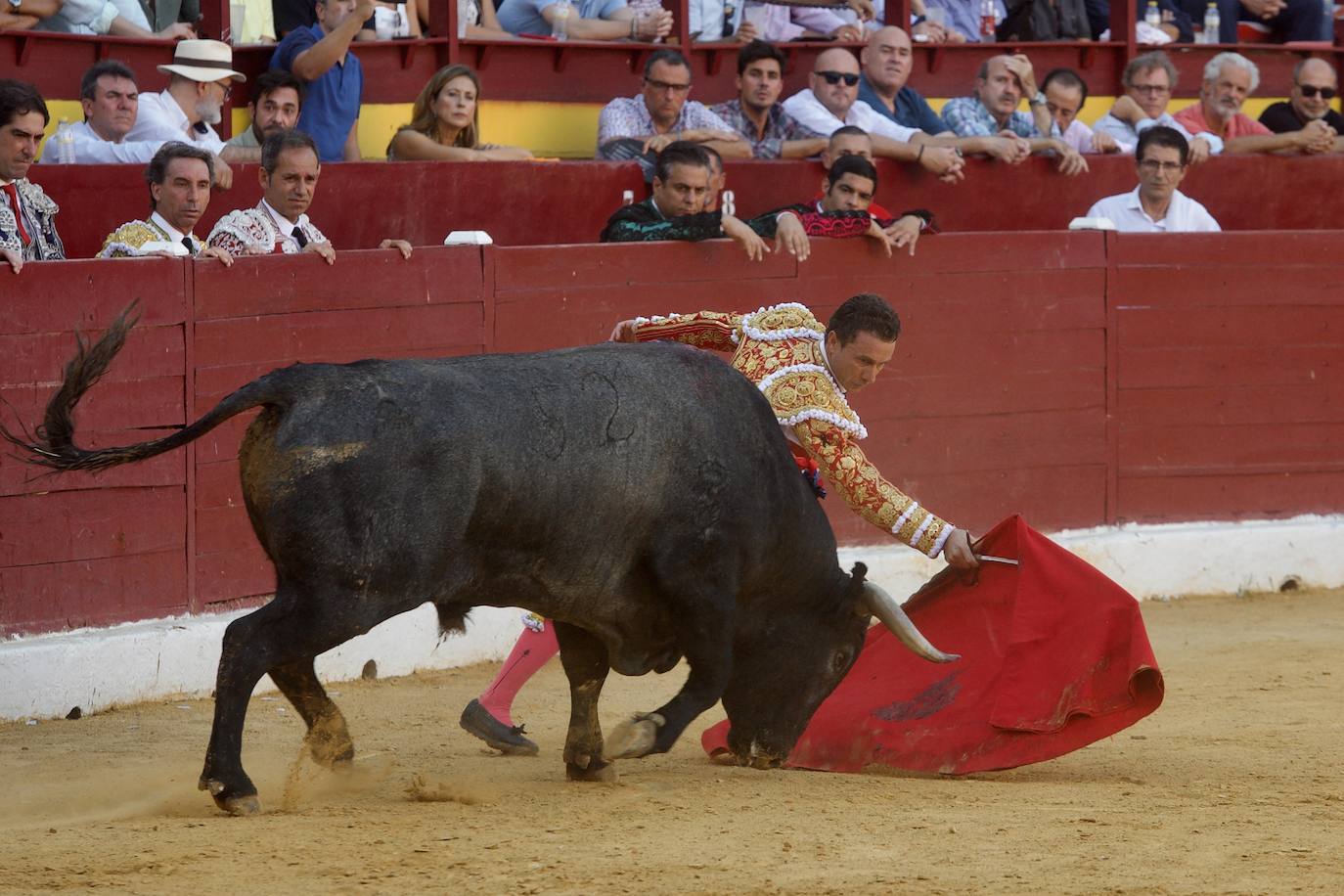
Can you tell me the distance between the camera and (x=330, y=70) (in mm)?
7117

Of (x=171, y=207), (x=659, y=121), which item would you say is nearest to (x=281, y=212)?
(x=171, y=207)

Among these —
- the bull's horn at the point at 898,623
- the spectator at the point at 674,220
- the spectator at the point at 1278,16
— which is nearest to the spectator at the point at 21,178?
the spectator at the point at 674,220

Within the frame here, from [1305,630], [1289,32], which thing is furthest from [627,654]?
[1289,32]

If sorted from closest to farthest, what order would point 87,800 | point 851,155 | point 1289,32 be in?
1. point 87,800
2. point 851,155
3. point 1289,32

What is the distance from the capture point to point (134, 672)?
5.56m

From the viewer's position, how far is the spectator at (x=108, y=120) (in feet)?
20.5

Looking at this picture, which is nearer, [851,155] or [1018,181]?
[851,155]

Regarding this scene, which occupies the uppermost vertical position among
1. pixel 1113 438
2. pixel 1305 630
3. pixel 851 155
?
pixel 851 155

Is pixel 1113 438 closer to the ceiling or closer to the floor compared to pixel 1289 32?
closer to the floor

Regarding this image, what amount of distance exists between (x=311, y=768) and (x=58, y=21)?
11.7 ft

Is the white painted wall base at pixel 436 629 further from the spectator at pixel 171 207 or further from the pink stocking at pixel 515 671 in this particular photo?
the spectator at pixel 171 207

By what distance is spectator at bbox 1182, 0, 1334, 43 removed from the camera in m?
10.5

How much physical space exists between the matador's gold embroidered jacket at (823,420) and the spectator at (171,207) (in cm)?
165

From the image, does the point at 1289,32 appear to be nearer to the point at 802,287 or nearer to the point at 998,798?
the point at 802,287
